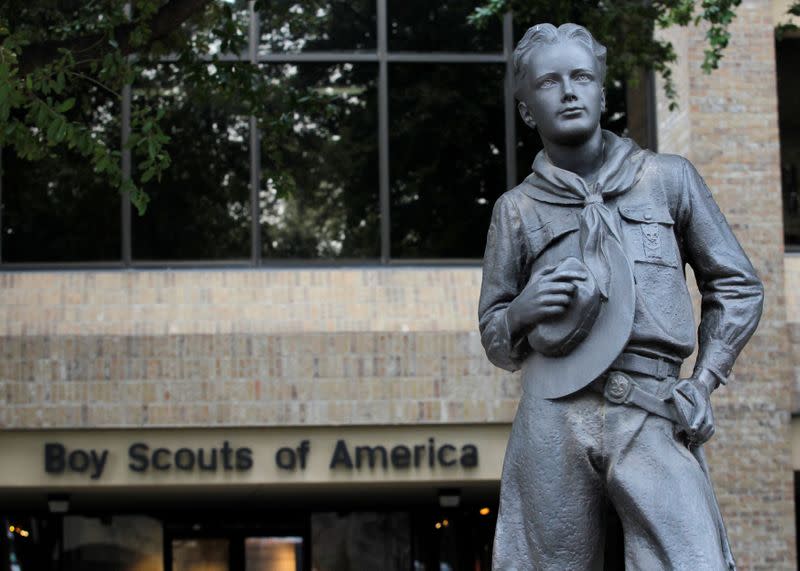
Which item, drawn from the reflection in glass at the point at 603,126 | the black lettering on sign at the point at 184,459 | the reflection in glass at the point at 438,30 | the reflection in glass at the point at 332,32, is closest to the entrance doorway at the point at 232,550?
the black lettering on sign at the point at 184,459

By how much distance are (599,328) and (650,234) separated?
42 cm

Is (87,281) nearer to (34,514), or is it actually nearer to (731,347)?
(34,514)

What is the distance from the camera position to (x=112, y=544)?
2091 cm

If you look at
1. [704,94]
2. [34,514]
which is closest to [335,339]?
[704,94]

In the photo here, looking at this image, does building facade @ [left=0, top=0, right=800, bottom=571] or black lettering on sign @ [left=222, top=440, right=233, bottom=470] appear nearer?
building facade @ [left=0, top=0, right=800, bottom=571]

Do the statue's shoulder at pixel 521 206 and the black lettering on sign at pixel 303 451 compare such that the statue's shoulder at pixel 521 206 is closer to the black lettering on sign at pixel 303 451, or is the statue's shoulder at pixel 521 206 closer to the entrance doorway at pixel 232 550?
the black lettering on sign at pixel 303 451

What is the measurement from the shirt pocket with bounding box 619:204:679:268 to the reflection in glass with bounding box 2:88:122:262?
12304 millimetres

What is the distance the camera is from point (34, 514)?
69.2ft

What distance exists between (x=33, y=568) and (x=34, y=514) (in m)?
0.68

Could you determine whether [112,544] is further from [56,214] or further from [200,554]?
[56,214]

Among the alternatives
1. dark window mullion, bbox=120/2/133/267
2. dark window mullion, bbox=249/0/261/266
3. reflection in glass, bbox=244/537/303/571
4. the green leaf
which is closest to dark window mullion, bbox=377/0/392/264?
dark window mullion, bbox=249/0/261/266

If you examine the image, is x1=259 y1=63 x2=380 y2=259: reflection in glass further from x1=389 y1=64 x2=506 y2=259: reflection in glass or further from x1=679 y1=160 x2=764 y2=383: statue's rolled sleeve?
x1=679 y1=160 x2=764 y2=383: statue's rolled sleeve

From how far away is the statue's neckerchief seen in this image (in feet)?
18.4

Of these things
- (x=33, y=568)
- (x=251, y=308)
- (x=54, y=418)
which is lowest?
(x=33, y=568)
